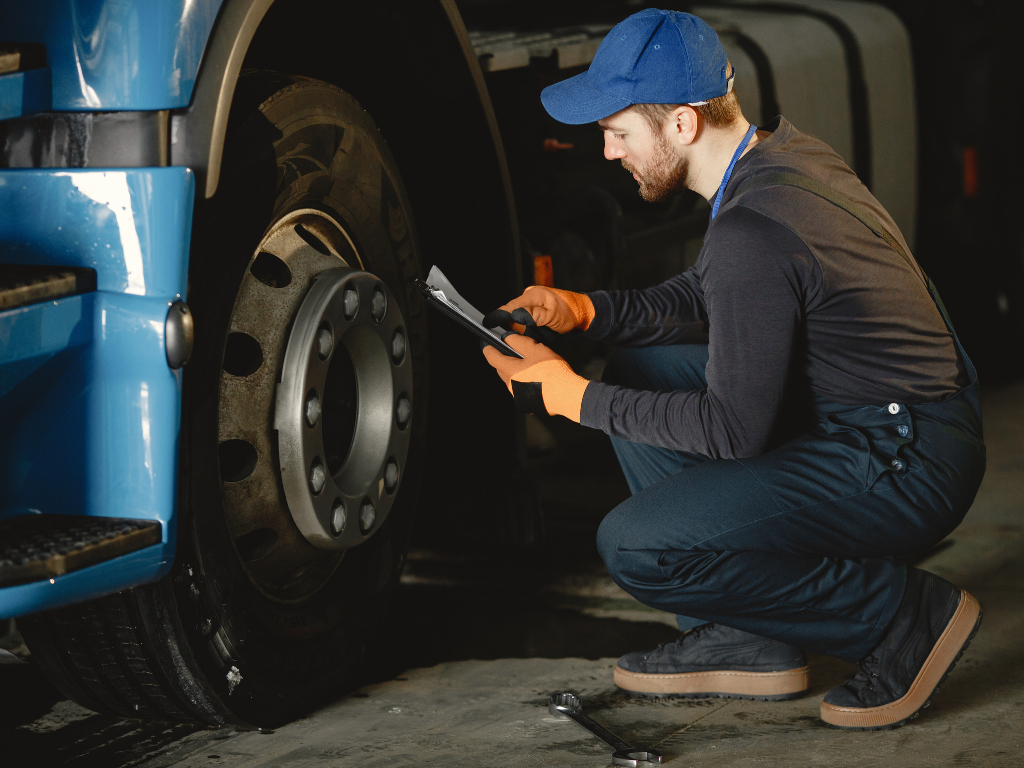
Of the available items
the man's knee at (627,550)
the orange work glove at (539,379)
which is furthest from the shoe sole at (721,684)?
the orange work glove at (539,379)

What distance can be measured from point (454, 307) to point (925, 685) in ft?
3.44

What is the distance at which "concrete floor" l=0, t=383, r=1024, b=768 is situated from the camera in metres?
2.09

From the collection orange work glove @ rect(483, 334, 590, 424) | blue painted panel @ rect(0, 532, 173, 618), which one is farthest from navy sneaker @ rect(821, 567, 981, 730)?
blue painted panel @ rect(0, 532, 173, 618)

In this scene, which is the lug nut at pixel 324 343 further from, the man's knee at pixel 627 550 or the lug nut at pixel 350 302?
the man's knee at pixel 627 550

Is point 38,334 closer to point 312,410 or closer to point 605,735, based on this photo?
point 312,410

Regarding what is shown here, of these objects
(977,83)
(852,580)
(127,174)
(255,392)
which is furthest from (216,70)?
(977,83)

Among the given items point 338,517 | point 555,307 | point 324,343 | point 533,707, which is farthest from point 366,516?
point 555,307

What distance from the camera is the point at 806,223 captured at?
2061 millimetres

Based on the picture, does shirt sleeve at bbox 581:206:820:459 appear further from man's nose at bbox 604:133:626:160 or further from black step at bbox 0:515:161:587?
black step at bbox 0:515:161:587

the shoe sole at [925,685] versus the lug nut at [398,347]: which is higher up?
the lug nut at [398,347]

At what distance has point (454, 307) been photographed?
2.24 meters

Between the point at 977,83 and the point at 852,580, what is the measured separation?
111 inches

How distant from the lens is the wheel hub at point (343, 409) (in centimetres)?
204

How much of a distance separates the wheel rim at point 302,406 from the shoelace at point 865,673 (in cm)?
89
